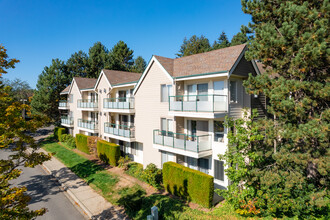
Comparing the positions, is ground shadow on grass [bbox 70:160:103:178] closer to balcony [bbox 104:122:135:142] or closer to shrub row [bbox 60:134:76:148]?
balcony [bbox 104:122:135:142]

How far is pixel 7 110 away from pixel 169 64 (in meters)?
13.4

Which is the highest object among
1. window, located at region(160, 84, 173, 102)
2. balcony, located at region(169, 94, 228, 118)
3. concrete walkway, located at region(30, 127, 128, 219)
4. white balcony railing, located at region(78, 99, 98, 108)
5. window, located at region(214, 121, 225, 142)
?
window, located at region(160, 84, 173, 102)

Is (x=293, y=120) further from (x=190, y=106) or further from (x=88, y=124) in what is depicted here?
(x=88, y=124)

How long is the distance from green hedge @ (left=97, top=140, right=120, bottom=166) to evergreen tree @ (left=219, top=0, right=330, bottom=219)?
43.0ft

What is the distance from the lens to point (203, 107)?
13859mm

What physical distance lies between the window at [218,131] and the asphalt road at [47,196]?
35.5 ft

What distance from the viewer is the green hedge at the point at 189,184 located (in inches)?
487

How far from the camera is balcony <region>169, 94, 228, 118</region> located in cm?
1348

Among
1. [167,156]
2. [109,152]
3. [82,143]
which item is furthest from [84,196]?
[82,143]

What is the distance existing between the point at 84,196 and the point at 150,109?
9.40 m

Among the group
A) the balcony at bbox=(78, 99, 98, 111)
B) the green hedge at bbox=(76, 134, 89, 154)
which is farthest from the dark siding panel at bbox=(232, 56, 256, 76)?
the green hedge at bbox=(76, 134, 89, 154)

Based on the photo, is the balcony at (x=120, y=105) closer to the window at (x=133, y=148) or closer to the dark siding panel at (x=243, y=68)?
the window at (x=133, y=148)

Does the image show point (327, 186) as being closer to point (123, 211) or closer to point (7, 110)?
point (123, 211)

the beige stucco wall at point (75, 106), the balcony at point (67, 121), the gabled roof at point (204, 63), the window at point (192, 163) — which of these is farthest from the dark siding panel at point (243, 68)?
the balcony at point (67, 121)
